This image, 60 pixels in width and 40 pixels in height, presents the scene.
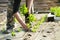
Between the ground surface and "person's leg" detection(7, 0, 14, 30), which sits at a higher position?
"person's leg" detection(7, 0, 14, 30)

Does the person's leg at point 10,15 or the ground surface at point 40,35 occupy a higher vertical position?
the person's leg at point 10,15

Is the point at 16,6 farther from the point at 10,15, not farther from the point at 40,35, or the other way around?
the point at 40,35

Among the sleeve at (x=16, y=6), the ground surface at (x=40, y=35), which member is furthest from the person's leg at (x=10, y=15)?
the ground surface at (x=40, y=35)

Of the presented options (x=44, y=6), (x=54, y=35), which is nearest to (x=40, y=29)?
(x=54, y=35)

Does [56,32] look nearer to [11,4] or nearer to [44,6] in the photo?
[11,4]

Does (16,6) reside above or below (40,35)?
above

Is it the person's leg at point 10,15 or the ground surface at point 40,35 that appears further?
the person's leg at point 10,15

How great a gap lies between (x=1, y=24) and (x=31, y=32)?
1.30m

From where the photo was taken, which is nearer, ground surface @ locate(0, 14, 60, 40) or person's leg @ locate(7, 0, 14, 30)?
ground surface @ locate(0, 14, 60, 40)

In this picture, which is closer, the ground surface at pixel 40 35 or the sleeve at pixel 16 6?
the ground surface at pixel 40 35

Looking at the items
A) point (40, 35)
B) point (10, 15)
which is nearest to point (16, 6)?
point (10, 15)

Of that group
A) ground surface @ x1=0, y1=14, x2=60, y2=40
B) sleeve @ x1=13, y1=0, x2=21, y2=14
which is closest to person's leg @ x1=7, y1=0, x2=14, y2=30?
sleeve @ x1=13, y1=0, x2=21, y2=14

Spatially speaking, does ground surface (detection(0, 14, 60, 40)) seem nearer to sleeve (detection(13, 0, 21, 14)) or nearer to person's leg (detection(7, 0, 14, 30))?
person's leg (detection(7, 0, 14, 30))

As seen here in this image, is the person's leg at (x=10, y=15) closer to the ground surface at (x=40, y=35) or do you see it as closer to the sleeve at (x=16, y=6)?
the sleeve at (x=16, y=6)
